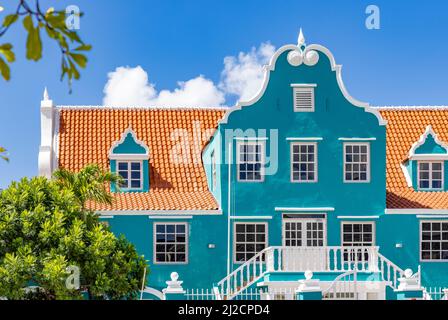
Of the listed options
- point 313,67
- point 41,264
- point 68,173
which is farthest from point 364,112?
point 41,264

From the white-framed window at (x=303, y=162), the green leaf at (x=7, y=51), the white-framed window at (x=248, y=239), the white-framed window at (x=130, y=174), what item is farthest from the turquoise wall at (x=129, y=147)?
the green leaf at (x=7, y=51)

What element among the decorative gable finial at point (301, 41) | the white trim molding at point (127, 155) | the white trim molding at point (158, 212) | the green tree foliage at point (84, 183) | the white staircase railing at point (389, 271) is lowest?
the white staircase railing at point (389, 271)

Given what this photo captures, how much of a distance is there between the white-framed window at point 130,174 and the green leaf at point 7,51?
27.9 m

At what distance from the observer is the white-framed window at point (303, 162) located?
30469 millimetres

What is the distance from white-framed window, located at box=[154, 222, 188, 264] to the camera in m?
30.2

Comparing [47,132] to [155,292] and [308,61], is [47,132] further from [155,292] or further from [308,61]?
[308,61]

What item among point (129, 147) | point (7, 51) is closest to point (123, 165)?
point (129, 147)

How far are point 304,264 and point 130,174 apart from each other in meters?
7.63

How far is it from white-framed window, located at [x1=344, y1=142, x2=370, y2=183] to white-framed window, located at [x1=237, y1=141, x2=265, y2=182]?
300 cm

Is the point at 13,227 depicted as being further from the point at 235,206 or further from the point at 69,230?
the point at 235,206

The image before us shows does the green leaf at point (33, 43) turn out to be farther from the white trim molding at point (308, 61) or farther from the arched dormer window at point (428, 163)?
the arched dormer window at point (428, 163)

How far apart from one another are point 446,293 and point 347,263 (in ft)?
11.3

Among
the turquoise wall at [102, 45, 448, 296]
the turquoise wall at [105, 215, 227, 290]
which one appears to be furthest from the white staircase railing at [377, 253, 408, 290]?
the turquoise wall at [105, 215, 227, 290]

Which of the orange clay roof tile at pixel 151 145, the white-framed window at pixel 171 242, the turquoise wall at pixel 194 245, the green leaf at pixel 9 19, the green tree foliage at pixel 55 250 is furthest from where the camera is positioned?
the orange clay roof tile at pixel 151 145
